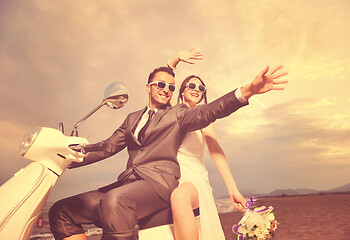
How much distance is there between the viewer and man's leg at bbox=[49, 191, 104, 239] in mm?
1909

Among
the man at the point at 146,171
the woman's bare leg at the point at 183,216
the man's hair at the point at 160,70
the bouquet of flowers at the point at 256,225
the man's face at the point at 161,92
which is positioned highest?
the man's hair at the point at 160,70

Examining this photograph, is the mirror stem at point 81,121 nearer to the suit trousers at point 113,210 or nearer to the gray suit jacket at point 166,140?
the gray suit jacket at point 166,140

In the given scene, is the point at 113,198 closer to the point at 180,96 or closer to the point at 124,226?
the point at 124,226

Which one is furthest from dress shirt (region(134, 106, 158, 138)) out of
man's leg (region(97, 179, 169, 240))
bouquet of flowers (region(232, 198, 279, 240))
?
bouquet of flowers (region(232, 198, 279, 240))

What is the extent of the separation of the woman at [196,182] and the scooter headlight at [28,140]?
0.85 metres

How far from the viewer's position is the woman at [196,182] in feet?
5.68

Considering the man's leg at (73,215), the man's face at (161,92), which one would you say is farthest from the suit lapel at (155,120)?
the man's leg at (73,215)

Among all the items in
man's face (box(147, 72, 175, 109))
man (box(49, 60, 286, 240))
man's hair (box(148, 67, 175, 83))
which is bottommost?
man (box(49, 60, 286, 240))

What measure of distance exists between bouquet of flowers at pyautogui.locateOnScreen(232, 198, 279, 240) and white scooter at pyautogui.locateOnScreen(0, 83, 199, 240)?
0.65 m

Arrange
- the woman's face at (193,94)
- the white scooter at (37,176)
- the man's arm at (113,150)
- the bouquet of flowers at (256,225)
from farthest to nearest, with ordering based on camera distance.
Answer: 1. the woman's face at (193,94)
2. the man's arm at (113,150)
3. the bouquet of flowers at (256,225)
4. the white scooter at (37,176)

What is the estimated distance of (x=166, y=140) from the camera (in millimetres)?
1981

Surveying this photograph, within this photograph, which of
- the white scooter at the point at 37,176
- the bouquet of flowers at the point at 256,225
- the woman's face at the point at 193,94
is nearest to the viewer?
the white scooter at the point at 37,176

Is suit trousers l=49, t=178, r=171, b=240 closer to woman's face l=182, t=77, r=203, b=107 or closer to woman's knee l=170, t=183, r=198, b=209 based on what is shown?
woman's knee l=170, t=183, r=198, b=209

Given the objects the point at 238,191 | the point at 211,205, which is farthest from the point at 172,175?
the point at 238,191
